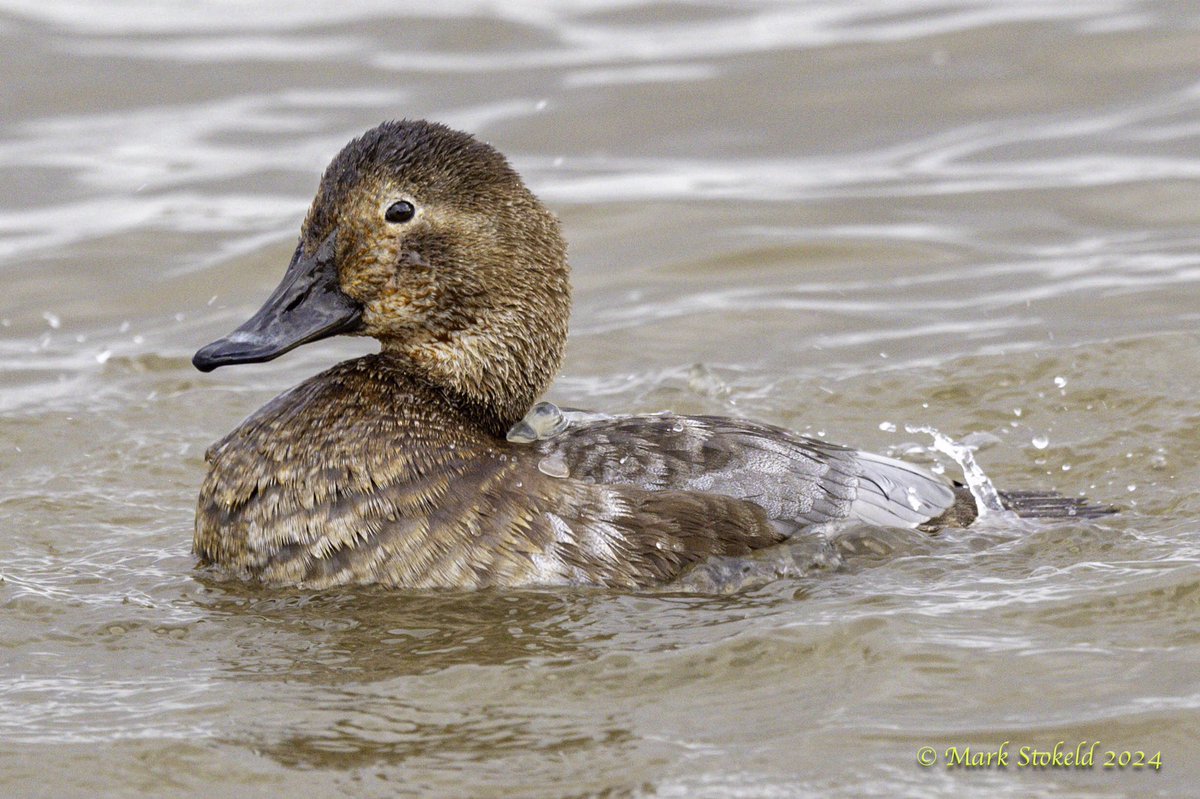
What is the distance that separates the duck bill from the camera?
541 centimetres

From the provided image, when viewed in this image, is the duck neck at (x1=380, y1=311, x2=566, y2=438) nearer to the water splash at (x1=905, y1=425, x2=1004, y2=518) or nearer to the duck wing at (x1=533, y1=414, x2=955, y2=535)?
the duck wing at (x1=533, y1=414, x2=955, y2=535)

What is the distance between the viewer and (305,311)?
17.9 feet

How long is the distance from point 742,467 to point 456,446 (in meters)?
0.90

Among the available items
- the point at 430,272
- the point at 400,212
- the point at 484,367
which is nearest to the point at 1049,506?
the point at 484,367

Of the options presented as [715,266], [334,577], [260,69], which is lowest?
[334,577]

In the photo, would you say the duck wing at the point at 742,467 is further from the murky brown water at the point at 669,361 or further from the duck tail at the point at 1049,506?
the duck tail at the point at 1049,506

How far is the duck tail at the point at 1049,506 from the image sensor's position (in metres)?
5.83

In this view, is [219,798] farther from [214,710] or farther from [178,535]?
[178,535]

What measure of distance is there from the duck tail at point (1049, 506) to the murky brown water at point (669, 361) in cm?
12

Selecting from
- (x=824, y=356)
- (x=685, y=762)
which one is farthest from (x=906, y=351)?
(x=685, y=762)

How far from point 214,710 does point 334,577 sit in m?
0.74

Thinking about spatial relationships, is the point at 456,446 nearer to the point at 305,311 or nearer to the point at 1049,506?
the point at 305,311

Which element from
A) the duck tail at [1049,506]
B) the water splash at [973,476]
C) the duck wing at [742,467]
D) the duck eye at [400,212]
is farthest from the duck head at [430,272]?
the duck tail at [1049,506]

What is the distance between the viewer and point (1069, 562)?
5465 millimetres
